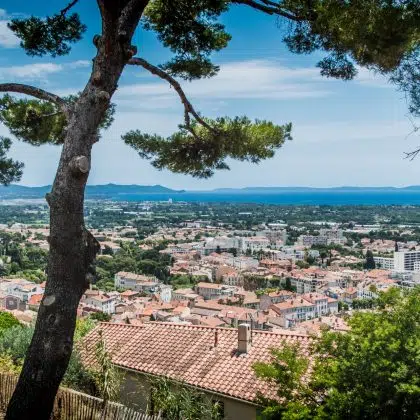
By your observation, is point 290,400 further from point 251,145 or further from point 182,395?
point 251,145

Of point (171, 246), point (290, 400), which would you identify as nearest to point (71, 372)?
point (290, 400)

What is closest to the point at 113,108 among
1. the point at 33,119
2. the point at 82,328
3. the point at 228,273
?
the point at 33,119

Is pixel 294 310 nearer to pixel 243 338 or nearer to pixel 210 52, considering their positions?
pixel 243 338

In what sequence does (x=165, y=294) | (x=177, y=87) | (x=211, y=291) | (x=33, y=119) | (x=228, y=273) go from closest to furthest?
(x=177, y=87)
(x=33, y=119)
(x=165, y=294)
(x=211, y=291)
(x=228, y=273)

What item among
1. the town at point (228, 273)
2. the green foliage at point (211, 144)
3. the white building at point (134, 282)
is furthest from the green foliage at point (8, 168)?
the white building at point (134, 282)

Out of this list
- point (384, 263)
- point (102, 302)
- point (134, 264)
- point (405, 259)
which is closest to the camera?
point (102, 302)

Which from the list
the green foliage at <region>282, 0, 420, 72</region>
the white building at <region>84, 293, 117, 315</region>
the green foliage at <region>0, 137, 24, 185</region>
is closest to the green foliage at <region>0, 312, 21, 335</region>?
the green foliage at <region>0, 137, 24, 185</region>

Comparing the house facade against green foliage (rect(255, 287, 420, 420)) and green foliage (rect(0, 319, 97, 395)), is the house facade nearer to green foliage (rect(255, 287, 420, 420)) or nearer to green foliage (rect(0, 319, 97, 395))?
green foliage (rect(0, 319, 97, 395))

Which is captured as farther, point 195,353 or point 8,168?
point 195,353
